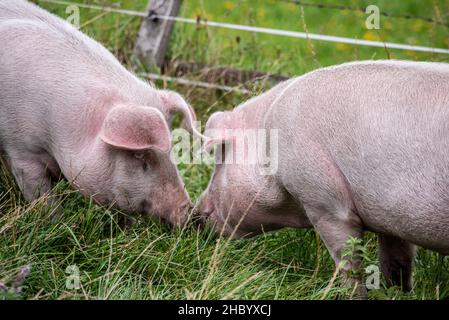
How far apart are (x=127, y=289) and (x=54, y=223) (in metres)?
0.80

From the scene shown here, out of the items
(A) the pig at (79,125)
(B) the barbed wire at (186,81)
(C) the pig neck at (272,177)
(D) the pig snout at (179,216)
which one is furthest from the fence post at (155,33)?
(D) the pig snout at (179,216)

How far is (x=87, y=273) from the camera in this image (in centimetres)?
436

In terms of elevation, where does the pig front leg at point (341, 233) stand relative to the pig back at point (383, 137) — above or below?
below

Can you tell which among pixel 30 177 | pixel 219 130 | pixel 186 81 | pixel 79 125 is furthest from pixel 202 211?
pixel 186 81

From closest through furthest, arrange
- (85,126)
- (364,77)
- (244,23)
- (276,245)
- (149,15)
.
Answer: (364,77) → (85,126) → (276,245) → (149,15) → (244,23)

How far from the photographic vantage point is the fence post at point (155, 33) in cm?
778

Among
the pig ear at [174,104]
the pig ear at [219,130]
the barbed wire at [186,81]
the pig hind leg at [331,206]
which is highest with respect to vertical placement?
the pig ear at [174,104]

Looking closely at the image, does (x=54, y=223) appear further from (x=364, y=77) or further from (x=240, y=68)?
(x=240, y=68)

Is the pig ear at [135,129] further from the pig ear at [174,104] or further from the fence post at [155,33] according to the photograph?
the fence post at [155,33]

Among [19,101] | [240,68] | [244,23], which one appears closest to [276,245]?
[19,101]

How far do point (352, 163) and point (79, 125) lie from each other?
1.59 metres

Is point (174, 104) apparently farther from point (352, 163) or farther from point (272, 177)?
point (352, 163)

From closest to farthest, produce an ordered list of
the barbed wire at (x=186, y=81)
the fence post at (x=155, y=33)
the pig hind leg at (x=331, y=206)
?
the pig hind leg at (x=331, y=206), the barbed wire at (x=186, y=81), the fence post at (x=155, y=33)

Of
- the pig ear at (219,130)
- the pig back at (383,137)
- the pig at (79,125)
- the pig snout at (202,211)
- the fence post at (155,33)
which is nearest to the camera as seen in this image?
the pig back at (383,137)
